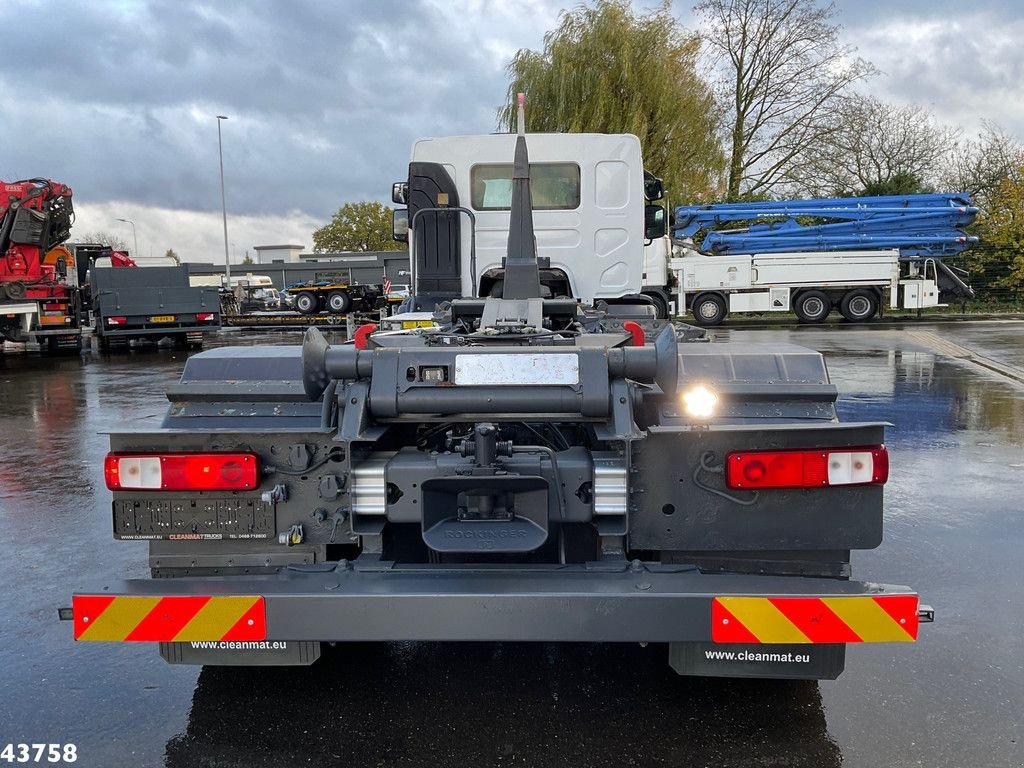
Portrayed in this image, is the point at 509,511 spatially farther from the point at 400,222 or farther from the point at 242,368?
the point at 400,222

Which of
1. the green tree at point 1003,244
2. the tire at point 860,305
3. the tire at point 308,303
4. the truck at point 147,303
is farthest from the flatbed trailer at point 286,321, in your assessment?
the green tree at point 1003,244

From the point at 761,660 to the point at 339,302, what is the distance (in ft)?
88.3

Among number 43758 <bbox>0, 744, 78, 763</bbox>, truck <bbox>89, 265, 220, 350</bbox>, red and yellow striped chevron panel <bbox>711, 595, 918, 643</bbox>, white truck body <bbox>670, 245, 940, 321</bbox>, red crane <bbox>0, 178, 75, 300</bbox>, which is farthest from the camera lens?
white truck body <bbox>670, 245, 940, 321</bbox>

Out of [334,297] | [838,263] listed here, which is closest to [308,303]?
[334,297]

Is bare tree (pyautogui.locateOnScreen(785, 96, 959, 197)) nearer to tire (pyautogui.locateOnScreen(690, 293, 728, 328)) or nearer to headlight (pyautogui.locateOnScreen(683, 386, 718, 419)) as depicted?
tire (pyautogui.locateOnScreen(690, 293, 728, 328))

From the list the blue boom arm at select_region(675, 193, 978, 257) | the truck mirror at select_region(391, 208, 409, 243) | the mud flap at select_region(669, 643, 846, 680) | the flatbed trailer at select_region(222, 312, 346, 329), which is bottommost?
the mud flap at select_region(669, 643, 846, 680)

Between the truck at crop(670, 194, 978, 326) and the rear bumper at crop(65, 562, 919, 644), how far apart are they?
22402 mm

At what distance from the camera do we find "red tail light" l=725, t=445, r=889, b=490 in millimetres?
2875

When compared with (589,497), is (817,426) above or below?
above

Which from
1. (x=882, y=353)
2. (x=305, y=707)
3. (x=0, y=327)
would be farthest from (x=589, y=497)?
(x=0, y=327)

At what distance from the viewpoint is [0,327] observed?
1792 centimetres

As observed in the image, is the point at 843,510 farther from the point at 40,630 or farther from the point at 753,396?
the point at 40,630

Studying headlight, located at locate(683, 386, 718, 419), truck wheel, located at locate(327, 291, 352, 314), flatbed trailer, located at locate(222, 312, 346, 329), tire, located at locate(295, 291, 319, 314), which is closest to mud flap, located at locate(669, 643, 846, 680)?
headlight, located at locate(683, 386, 718, 419)

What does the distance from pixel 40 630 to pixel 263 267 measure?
63.3m
